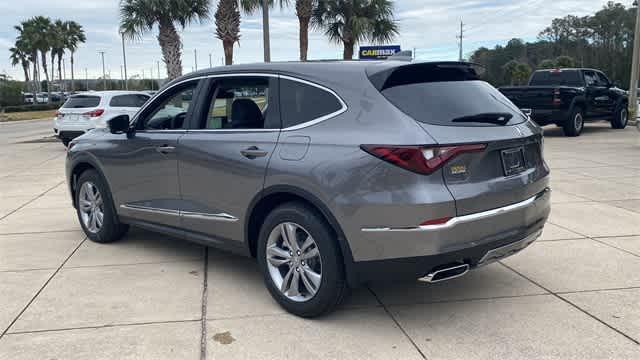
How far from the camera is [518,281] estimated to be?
4.88 m

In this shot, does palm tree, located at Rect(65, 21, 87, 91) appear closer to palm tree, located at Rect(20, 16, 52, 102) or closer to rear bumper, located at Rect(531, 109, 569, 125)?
palm tree, located at Rect(20, 16, 52, 102)

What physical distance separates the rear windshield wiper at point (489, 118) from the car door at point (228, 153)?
128 centimetres

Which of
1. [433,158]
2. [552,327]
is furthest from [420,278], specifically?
[552,327]

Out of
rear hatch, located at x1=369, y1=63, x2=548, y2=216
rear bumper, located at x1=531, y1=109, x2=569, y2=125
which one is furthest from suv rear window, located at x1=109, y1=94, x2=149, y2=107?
rear hatch, located at x1=369, y1=63, x2=548, y2=216

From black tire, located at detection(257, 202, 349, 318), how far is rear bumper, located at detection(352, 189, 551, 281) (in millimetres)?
174

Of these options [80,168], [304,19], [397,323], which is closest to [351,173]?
[397,323]

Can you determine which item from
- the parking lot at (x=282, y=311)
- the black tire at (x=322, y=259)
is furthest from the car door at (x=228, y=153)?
the parking lot at (x=282, y=311)

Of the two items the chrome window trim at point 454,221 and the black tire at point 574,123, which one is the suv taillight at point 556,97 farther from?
the chrome window trim at point 454,221

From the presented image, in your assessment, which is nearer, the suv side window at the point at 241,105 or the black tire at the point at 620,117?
the suv side window at the point at 241,105

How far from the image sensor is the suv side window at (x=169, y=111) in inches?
209

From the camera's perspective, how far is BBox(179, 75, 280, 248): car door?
14.3ft

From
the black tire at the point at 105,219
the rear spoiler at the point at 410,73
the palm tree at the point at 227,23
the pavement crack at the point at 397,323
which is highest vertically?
the palm tree at the point at 227,23

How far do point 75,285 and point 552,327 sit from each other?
3608 mm

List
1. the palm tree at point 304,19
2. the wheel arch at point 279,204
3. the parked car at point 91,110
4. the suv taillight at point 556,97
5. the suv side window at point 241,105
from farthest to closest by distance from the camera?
the palm tree at point 304,19 < the parked car at point 91,110 < the suv taillight at point 556,97 < the suv side window at point 241,105 < the wheel arch at point 279,204
